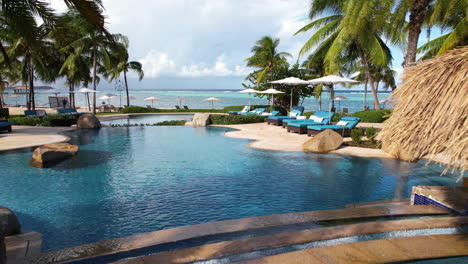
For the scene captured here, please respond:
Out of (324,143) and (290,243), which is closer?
(290,243)

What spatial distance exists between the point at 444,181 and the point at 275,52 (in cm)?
2579

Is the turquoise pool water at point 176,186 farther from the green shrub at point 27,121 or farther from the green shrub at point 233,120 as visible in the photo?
the green shrub at point 27,121

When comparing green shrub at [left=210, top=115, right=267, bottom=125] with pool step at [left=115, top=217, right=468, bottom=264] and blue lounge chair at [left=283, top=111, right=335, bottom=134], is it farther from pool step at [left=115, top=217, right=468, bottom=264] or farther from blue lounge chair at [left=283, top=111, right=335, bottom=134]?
pool step at [left=115, top=217, right=468, bottom=264]

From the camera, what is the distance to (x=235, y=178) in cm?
892

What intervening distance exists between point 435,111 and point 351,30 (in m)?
13.0

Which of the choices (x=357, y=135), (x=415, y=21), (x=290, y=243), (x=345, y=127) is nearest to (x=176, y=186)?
(x=290, y=243)

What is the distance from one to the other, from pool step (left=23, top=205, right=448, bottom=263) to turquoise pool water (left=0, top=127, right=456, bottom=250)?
718 mm

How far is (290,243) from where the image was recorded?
4.61 metres

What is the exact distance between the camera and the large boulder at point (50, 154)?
33.2 feet

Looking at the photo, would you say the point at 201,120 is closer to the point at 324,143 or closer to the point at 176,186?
the point at 324,143

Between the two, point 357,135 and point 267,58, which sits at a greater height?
point 267,58

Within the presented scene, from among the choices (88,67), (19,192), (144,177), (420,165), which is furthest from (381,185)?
(88,67)

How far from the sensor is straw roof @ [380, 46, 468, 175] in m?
3.81

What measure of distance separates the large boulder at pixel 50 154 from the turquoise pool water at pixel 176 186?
0.98 feet
